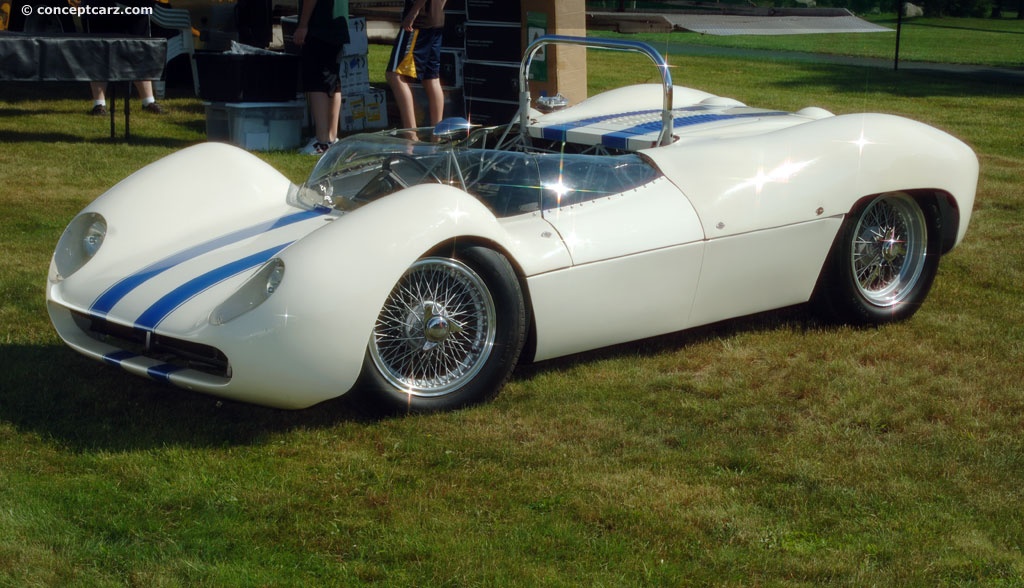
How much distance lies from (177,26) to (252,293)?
9.08m

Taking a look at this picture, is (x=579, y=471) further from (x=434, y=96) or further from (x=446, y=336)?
(x=434, y=96)

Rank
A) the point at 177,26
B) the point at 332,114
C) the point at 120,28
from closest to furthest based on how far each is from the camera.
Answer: the point at 332,114, the point at 177,26, the point at 120,28

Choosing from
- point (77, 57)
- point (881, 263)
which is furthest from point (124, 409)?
point (77, 57)

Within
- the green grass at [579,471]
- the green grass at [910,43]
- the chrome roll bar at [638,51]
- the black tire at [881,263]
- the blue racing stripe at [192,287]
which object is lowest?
the green grass at [910,43]

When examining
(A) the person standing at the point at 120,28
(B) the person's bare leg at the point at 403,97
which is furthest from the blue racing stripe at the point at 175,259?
(A) the person standing at the point at 120,28

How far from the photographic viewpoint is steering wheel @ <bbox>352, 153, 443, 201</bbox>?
14.6ft

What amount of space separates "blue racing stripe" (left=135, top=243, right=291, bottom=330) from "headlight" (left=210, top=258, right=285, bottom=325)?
199 millimetres

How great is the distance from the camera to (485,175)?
4367 mm

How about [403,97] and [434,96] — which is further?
[434,96]

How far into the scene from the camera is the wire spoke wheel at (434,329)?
12.7 feet

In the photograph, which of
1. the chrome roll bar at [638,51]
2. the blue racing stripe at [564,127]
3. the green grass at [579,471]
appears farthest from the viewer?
the blue racing stripe at [564,127]

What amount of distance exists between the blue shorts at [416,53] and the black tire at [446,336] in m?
5.18

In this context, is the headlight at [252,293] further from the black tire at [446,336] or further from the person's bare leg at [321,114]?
the person's bare leg at [321,114]

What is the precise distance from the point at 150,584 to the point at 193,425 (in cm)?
109
